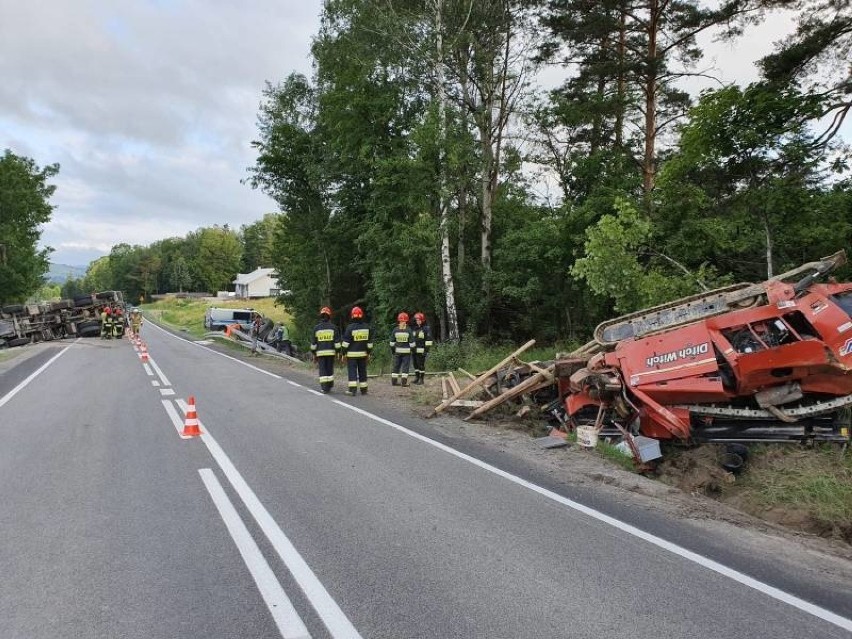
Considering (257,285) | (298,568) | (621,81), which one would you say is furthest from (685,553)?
(257,285)

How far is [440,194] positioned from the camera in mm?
17359

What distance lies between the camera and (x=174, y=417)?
29.7ft

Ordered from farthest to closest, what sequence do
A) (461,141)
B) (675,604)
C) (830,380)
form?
(461,141), (830,380), (675,604)

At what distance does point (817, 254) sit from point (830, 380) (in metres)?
7.73

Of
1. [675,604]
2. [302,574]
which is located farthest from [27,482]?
[675,604]

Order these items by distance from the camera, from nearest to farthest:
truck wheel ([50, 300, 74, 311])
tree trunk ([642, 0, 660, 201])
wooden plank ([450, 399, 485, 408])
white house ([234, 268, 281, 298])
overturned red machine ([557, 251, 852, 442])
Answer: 1. overturned red machine ([557, 251, 852, 442])
2. wooden plank ([450, 399, 485, 408])
3. tree trunk ([642, 0, 660, 201])
4. truck wheel ([50, 300, 74, 311])
5. white house ([234, 268, 281, 298])

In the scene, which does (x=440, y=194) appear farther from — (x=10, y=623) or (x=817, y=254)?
(x=10, y=623)

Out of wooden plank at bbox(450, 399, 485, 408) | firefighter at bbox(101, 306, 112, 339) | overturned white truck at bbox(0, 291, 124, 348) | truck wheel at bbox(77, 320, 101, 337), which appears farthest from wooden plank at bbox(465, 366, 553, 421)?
truck wheel at bbox(77, 320, 101, 337)

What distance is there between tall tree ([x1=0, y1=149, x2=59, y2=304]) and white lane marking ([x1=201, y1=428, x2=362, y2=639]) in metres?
43.9

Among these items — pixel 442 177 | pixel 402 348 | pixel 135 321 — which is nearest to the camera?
pixel 402 348

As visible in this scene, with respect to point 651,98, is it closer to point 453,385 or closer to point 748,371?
point 453,385

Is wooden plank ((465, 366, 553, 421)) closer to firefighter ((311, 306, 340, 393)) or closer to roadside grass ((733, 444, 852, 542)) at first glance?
roadside grass ((733, 444, 852, 542))

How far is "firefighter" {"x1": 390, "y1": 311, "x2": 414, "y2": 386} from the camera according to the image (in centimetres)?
1320

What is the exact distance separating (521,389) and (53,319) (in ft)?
99.7
